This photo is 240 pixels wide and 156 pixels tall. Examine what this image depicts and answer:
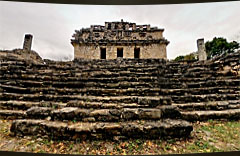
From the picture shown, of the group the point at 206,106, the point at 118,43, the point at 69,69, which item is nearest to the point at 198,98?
the point at 206,106

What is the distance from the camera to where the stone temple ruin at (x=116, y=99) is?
214 cm

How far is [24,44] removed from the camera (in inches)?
361

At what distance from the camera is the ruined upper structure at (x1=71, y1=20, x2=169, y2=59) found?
1534cm

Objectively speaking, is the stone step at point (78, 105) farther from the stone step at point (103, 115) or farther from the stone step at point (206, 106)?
the stone step at point (206, 106)

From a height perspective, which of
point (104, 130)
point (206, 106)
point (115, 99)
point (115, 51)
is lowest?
point (104, 130)

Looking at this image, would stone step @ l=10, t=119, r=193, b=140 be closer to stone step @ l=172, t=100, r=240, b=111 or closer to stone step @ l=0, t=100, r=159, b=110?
stone step @ l=0, t=100, r=159, b=110

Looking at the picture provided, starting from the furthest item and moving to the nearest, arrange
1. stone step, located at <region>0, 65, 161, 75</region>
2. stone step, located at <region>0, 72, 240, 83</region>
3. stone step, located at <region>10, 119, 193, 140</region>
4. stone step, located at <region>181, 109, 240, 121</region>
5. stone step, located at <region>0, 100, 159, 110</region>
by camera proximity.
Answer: stone step, located at <region>0, 65, 161, 75</region>, stone step, located at <region>0, 72, 240, 83</region>, stone step, located at <region>0, 100, 159, 110</region>, stone step, located at <region>181, 109, 240, 121</region>, stone step, located at <region>10, 119, 193, 140</region>

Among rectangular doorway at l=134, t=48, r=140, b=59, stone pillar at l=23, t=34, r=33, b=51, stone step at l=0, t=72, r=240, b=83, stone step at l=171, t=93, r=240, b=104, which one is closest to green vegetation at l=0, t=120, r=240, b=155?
stone step at l=171, t=93, r=240, b=104

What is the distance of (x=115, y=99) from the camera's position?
334cm

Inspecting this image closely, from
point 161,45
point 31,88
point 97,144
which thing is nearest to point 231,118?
point 97,144

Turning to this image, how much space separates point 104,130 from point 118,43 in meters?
14.5

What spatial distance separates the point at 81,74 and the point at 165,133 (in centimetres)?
416

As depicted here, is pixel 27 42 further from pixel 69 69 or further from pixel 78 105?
pixel 78 105


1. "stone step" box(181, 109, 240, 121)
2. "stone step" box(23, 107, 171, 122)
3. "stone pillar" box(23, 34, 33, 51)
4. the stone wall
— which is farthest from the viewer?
the stone wall
